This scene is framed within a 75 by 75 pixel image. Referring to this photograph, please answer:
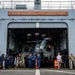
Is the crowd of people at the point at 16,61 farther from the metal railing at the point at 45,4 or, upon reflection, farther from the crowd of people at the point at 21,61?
the metal railing at the point at 45,4

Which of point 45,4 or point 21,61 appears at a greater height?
point 45,4

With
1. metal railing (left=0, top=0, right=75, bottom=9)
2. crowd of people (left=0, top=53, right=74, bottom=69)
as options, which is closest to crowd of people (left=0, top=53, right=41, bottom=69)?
crowd of people (left=0, top=53, right=74, bottom=69)

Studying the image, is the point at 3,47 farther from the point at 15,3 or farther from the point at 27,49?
the point at 27,49

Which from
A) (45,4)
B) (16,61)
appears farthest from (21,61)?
(45,4)

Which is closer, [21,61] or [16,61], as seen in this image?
[16,61]

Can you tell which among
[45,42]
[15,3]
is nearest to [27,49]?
[45,42]

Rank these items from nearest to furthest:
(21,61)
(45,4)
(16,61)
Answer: (16,61) < (21,61) < (45,4)

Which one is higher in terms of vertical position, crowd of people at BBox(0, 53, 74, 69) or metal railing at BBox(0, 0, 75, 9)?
metal railing at BBox(0, 0, 75, 9)

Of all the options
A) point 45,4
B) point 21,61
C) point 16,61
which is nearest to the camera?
point 16,61

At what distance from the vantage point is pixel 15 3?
95.8 feet

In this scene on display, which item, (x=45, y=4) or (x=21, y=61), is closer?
(x=21, y=61)

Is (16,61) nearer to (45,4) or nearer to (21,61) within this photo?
(21,61)

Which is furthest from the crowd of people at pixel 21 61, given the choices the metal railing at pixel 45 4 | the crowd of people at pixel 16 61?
the metal railing at pixel 45 4

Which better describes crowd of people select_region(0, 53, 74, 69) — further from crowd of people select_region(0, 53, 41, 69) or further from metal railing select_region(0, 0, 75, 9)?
metal railing select_region(0, 0, 75, 9)
